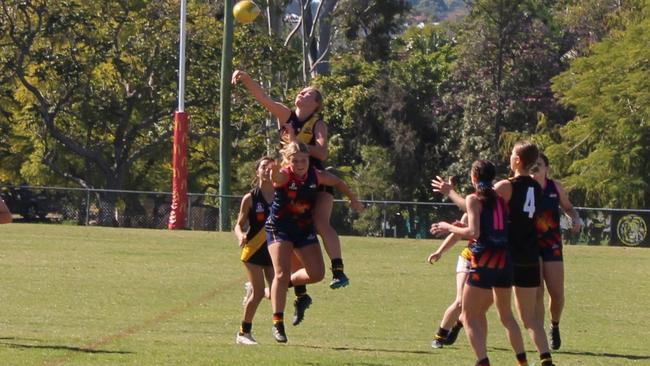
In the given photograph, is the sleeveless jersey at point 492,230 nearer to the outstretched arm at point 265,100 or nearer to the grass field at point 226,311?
the grass field at point 226,311

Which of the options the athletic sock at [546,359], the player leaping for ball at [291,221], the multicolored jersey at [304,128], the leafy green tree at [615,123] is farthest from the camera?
the leafy green tree at [615,123]

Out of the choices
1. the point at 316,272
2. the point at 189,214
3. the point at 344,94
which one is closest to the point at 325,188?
the point at 316,272

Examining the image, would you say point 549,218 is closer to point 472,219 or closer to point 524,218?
point 524,218

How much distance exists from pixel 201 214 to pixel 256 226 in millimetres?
23842

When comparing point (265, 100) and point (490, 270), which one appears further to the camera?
point (265, 100)

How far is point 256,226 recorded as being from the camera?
11.4 m

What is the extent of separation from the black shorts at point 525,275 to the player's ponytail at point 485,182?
2.54 feet

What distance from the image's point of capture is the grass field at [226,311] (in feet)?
34.3

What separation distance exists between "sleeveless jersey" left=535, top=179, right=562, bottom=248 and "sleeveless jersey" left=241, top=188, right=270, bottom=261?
93.3 inches

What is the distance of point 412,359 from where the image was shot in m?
10.4

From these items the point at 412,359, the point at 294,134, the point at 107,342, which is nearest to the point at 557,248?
the point at 412,359

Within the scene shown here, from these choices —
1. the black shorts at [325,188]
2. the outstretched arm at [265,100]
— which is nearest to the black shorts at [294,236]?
the black shorts at [325,188]

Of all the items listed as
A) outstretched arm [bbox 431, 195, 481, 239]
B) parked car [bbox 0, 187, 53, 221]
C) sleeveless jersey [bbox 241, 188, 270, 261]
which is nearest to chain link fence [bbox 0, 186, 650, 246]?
parked car [bbox 0, 187, 53, 221]

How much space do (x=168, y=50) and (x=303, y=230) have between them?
118ft
